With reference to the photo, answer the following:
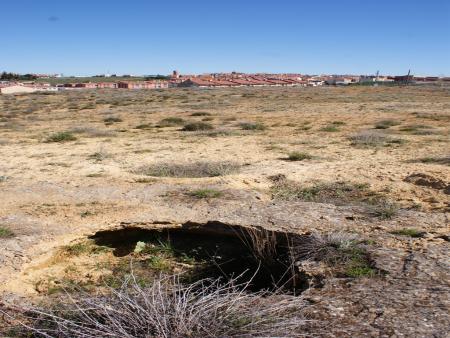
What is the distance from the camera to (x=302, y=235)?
19.4 feet

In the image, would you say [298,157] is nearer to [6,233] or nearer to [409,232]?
[409,232]

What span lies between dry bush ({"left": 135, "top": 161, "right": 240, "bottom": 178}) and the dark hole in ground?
325cm

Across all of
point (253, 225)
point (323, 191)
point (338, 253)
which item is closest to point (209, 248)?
point (253, 225)

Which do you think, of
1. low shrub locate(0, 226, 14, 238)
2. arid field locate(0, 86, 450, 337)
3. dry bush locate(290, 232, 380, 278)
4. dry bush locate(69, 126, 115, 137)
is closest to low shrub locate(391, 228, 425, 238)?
arid field locate(0, 86, 450, 337)

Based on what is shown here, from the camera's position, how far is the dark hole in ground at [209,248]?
226 inches

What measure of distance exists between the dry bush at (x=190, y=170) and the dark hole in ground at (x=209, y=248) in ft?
10.7

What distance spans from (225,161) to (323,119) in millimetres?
13091

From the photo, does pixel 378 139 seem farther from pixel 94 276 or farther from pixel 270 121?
pixel 94 276

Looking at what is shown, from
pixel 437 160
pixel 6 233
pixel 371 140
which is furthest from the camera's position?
pixel 371 140

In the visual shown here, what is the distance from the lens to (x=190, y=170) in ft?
34.2

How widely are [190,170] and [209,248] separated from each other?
4092 millimetres

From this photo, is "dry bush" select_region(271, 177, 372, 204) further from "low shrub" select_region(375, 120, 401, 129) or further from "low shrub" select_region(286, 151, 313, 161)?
"low shrub" select_region(375, 120, 401, 129)

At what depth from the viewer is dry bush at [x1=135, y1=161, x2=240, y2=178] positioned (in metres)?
10.1

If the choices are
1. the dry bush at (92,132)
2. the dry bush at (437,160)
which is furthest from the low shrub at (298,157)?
the dry bush at (92,132)
